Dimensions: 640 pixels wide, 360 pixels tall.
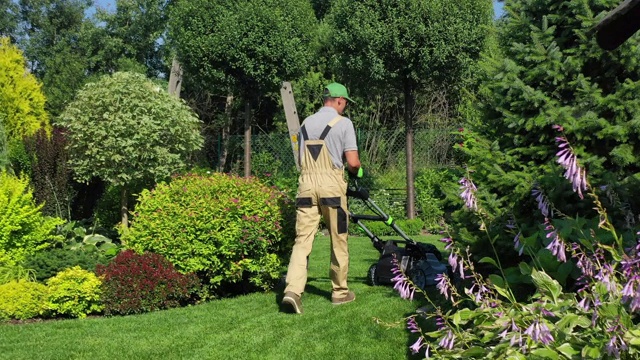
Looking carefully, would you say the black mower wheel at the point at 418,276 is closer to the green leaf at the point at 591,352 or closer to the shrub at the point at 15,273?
Result: the green leaf at the point at 591,352

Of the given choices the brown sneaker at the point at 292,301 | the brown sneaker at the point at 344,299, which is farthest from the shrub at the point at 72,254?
the brown sneaker at the point at 344,299

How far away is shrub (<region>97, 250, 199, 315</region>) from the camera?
5.99 meters

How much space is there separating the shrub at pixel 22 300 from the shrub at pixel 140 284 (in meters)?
0.58

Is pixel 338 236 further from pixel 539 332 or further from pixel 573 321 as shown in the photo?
pixel 539 332

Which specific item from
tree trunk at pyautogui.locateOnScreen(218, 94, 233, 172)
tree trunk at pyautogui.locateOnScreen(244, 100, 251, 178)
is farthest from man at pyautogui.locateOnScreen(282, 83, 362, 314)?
tree trunk at pyautogui.locateOnScreen(218, 94, 233, 172)

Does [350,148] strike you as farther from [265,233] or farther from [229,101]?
[229,101]

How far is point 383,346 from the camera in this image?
4492 mm

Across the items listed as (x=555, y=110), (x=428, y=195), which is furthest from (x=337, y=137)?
(x=428, y=195)

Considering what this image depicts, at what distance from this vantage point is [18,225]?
7066 mm

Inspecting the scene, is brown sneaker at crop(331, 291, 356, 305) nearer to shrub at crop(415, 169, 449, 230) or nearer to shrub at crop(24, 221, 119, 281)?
shrub at crop(24, 221, 119, 281)

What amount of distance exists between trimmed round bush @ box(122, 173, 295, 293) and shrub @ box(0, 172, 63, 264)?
4.25 ft

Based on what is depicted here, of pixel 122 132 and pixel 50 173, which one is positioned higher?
pixel 122 132

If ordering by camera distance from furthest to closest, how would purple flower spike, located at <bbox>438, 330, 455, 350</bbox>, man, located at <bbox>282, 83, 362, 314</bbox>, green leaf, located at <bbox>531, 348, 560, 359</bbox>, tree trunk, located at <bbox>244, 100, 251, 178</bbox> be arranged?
tree trunk, located at <bbox>244, 100, 251, 178</bbox> → man, located at <bbox>282, 83, 362, 314</bbox> → purple flower spike, located at <bbox>438, 330, 455, 350</bbox> → green leaf, located at <bbox>531, 348, 560, 359</bbox>

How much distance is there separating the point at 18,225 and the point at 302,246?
11.3ft
